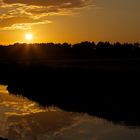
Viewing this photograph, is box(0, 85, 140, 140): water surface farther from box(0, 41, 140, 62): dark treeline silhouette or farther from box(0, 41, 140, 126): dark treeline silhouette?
box(0, 41, 140, 62): dark treeline silhouette

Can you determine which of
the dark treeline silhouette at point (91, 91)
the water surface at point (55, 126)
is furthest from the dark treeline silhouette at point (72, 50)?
the water surface at point (55, 126)

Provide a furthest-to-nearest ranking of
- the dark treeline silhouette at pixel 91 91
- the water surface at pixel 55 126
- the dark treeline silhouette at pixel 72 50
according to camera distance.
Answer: the dark treeline silhouette at pixel 72 50
the dark treeline silhouette at pixel 91 91
the water surface at pixel 55 126

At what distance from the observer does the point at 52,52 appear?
14700 cm

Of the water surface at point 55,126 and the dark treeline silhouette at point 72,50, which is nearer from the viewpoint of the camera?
the water surface at point 55,126

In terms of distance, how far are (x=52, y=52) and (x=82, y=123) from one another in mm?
118325

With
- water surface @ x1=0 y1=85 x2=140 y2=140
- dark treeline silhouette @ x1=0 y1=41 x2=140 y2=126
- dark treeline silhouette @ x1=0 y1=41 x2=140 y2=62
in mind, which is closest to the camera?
water surface @ x1=0 y1=85 x2=140 y2=140

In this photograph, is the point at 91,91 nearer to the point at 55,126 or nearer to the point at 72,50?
the point at 55,126

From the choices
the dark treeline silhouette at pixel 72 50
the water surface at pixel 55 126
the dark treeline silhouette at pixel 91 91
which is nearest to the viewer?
the water surface at pixel 55 126

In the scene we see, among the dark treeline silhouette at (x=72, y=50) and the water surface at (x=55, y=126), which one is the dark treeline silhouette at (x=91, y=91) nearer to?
the water surface at (x=55, y=126)

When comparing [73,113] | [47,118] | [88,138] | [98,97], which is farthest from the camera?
[98,97]

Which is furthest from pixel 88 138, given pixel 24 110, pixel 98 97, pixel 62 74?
pixel 62 74

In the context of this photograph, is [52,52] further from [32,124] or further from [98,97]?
[32,124]

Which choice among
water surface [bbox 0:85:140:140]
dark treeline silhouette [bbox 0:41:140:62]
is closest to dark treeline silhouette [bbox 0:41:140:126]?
water surface [bbox 0:85:140:140]

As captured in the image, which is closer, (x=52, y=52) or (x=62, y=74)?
(x=62, y=74)
